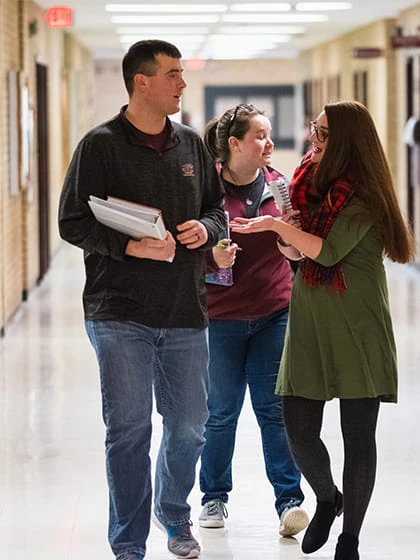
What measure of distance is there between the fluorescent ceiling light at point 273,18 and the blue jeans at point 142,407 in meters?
13.6

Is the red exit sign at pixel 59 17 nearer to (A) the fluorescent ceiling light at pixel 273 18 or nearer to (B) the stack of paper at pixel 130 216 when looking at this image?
(A) the fluorescent ceiling light at pixel 273 18

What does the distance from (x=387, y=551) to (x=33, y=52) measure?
10.6 m

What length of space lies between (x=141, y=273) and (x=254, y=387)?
0.90 metres

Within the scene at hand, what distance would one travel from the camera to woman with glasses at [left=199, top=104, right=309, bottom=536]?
481 cm

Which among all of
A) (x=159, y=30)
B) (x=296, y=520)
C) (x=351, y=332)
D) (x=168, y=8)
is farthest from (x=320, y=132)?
(x=159, y=30)

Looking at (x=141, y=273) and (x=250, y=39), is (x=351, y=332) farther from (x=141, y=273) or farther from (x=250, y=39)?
(x=250, y=39)

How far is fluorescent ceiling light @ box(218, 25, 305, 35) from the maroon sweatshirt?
1535cm

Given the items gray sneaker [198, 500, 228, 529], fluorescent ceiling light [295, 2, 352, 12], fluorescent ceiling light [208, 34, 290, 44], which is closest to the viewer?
gray sneaker [198, 500, 228, 529]

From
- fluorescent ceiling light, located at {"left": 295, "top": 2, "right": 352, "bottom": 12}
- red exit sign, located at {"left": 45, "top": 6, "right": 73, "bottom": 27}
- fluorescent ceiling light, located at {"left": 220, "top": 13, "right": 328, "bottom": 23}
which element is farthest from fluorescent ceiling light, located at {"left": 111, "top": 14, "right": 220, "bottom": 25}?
red exit sign, located at {"left": 45, "top": 6, "right": 73, "bottom": 27}

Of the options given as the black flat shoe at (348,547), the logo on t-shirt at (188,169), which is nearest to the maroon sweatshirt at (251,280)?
the logo on t-shirt at (188,169)

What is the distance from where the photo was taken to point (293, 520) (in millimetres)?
4797

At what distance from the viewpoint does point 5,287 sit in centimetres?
1105

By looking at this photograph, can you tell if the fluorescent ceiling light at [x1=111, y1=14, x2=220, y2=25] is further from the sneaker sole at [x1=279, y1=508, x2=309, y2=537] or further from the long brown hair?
the long brown hair

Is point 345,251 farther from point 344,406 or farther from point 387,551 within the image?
point 387,551
